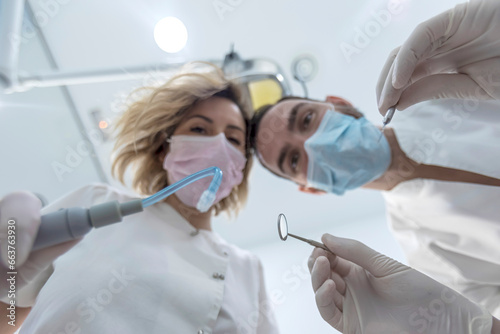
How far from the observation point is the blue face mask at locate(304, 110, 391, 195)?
109 centimetres

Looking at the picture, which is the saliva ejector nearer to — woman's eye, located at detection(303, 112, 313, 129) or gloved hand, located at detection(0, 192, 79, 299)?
gloved hand, located at detection(0, 192, 79, 299)

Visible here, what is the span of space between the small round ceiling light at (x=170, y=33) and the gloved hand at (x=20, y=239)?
121cm

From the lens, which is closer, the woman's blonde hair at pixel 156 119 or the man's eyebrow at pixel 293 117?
the woman's blonde hair at pixel 156 119

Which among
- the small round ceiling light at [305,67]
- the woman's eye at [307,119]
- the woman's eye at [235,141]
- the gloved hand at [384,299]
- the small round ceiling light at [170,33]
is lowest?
the gloved hand at [384,299]

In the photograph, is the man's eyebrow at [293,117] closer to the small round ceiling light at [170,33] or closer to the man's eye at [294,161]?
the man's eye at [294,161]

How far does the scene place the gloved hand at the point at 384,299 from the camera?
574 millimetres

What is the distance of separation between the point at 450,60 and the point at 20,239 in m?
1.02

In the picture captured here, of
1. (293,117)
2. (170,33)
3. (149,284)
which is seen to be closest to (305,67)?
(293,117)

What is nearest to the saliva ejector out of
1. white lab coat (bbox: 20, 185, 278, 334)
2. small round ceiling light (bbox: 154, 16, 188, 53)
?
white lab coat (bbox: 20, 185, 278, 334)

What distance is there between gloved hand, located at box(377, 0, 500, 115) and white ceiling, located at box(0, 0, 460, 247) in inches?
27.4

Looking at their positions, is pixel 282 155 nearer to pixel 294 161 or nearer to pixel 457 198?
pixel 294 161

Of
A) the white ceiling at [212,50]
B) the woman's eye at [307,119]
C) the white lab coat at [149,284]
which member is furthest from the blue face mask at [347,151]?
the white lab coat at [149,284]

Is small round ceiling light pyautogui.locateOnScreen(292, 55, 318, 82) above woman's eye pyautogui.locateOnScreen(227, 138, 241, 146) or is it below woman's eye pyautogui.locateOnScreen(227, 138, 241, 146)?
above

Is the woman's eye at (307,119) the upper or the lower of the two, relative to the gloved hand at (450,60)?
lower
